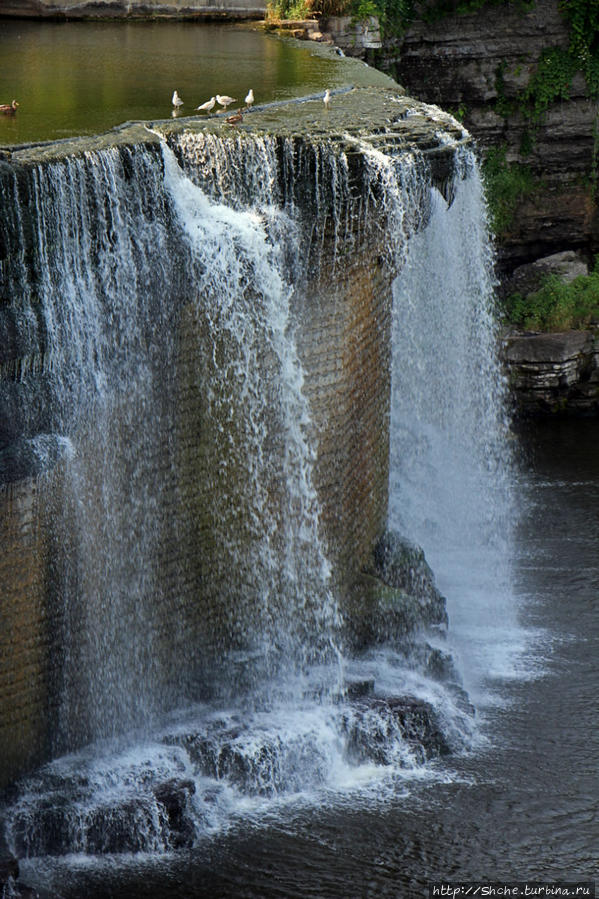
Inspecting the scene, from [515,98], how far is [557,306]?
3.51 metres

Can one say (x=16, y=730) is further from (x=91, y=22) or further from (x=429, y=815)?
(x=91, y=22)

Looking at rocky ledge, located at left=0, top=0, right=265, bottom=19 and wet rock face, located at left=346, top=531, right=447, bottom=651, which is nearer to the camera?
wet rock face, located at left=346, top=531, right=447, bottom=651

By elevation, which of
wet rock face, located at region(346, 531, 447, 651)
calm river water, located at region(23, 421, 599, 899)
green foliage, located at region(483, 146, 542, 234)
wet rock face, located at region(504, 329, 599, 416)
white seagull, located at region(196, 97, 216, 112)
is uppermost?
white seagull, located at region(196, 97, 216, 112)

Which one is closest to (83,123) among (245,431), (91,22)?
(245,431)

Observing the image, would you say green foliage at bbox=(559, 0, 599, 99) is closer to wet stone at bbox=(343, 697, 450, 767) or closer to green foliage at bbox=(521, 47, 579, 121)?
green foliage at bbox=(521, 47, 579, 121)

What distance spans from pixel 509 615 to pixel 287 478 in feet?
9.50

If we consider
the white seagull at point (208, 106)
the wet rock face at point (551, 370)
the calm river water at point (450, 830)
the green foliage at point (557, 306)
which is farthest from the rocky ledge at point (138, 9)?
the calm river water at point (450, 830)

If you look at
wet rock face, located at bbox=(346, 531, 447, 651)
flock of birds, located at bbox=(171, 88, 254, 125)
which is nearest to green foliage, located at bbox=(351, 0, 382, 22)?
flock of birds, located at bbox=(171, 88, 254, 125)

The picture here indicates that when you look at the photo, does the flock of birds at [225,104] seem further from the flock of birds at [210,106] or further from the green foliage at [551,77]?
the green foliage at [551,77]

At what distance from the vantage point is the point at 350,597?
12102mm

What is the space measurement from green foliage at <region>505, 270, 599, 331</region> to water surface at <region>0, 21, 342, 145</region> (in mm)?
4876

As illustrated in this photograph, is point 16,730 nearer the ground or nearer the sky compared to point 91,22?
nearer the ground

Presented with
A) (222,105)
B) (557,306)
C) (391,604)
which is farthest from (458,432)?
(222,105)

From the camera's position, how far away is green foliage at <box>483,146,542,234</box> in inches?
818
